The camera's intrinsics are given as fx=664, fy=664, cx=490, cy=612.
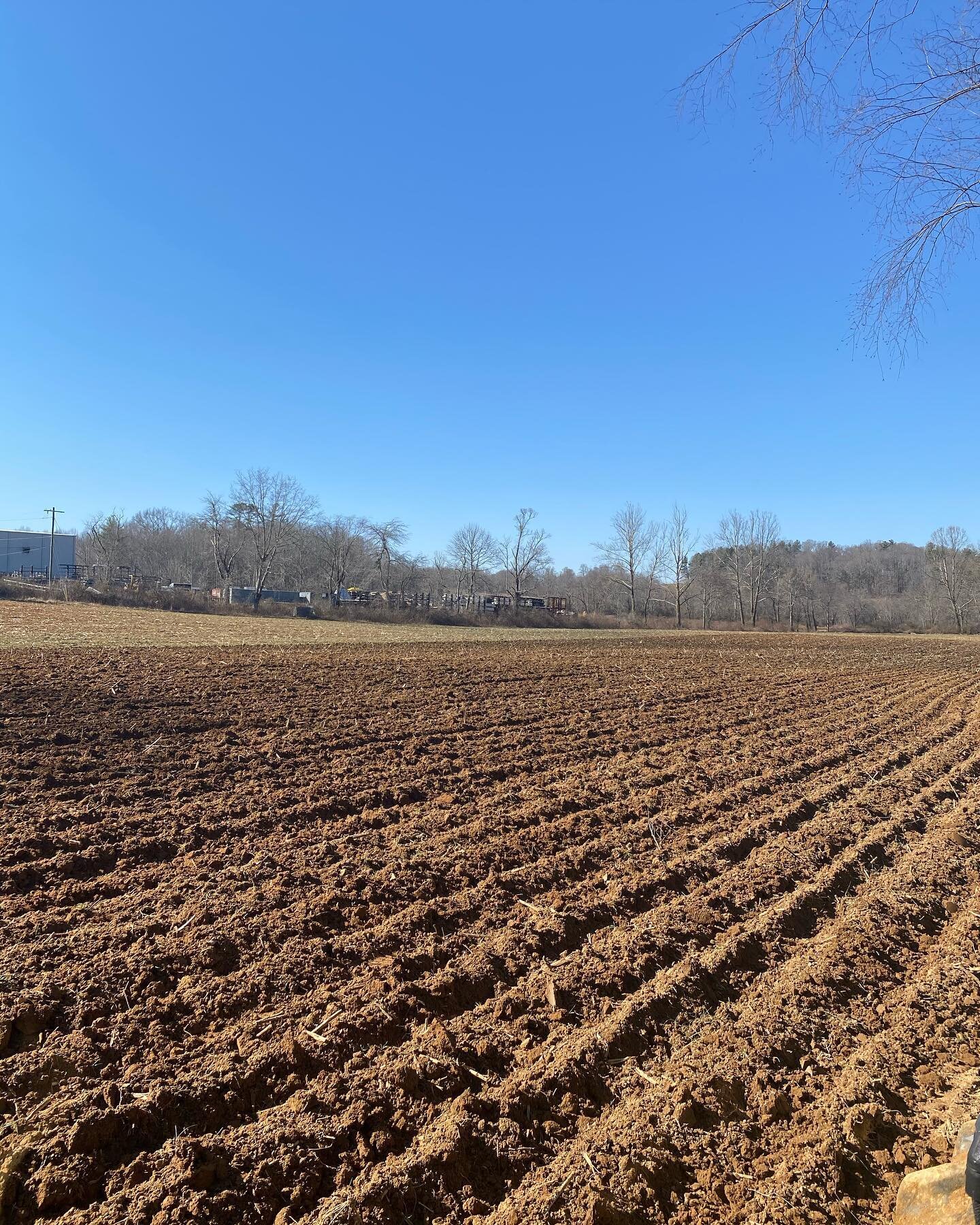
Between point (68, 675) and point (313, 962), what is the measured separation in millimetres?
10972

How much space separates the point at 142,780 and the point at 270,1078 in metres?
4.45

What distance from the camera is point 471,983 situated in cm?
346

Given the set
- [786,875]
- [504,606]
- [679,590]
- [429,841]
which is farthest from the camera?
[679,590]

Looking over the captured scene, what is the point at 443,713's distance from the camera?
10586mm

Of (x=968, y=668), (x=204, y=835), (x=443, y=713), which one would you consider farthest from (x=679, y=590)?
(x=204, y=835)

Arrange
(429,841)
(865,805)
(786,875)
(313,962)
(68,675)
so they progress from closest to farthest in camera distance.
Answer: (313,962)
(786,875)
(429,841)
(865,805)
(68,675)

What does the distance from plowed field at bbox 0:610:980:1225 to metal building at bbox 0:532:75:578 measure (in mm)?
82649

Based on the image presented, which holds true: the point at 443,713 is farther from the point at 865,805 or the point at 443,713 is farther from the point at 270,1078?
the point at 270,1078

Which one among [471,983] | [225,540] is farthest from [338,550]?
[471,983]

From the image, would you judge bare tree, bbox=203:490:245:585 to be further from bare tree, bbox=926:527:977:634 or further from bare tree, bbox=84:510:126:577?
bare tree, bbox=926:527:977:634

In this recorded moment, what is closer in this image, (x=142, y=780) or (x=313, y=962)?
(x=313, y=962)

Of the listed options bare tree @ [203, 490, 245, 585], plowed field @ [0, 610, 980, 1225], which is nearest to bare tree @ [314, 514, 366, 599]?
bare tree @ [203, 490, 245, 585]

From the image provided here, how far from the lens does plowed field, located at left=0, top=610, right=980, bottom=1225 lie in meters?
2.35

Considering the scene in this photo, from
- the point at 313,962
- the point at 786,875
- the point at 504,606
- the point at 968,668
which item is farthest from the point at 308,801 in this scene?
the point at 504,606
